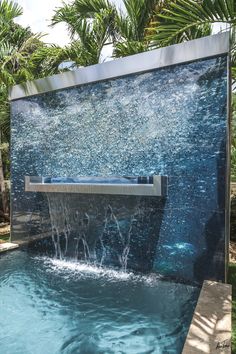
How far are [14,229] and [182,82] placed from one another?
19.2 feet

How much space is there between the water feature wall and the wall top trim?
2cm

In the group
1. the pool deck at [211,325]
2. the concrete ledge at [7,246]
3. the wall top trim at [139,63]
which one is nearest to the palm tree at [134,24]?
the wall top trim at [139,63]

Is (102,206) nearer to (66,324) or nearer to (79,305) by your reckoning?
(79,305)

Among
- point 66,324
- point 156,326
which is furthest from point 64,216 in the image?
point 156,326

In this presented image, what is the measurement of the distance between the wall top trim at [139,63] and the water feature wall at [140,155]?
2 cm

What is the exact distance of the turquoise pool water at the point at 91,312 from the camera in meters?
3.41

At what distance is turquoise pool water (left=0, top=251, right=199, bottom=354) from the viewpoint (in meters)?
3.41

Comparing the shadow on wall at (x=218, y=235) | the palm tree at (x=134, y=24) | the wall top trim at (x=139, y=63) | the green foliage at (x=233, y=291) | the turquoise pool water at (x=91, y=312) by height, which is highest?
the palm tree at (x=134, y=24)

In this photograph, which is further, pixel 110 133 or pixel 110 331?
pixel 110 133

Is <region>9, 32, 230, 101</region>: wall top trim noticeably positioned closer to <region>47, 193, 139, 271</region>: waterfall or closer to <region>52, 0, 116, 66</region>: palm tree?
<region>52, 0, 116, 66</region>: palm tree

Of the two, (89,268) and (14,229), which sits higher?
(14,229)

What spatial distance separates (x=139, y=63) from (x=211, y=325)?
474cm

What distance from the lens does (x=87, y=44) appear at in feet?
27.7

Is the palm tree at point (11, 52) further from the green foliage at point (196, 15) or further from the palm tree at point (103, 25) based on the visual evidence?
the green foliage at point (196, 15)
